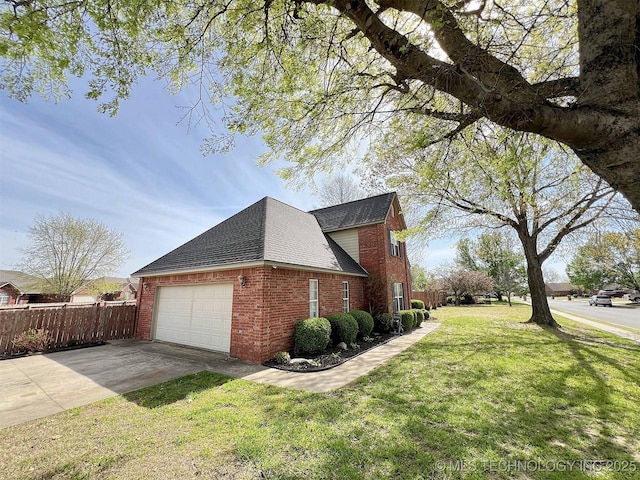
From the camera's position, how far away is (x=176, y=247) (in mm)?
12508

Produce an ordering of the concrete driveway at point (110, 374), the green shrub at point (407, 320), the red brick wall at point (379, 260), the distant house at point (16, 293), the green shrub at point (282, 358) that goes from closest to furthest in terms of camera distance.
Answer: the concrete driveway at point (110, 374), the green shrub at point (282, 358), the green shrub at point (407, 320), the red brick wall at point (379, 260), the distant house at point (16, 293)

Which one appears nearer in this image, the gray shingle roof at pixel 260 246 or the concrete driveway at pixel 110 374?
the concrete driveway at pixel 110 374

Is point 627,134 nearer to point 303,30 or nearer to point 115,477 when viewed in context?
point 303,30

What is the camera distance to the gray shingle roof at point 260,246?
873cm

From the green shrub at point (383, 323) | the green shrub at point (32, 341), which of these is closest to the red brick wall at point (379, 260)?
the green shrub at point (383, 323)

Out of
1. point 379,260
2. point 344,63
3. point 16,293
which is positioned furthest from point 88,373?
point 16,293

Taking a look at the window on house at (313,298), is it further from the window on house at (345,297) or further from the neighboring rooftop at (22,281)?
the neighboring rooftop at (22,281)

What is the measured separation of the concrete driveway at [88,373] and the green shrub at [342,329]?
3405 mm

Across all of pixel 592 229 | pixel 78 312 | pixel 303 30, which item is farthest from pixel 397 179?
pixel 78 312

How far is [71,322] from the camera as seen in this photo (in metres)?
10.1

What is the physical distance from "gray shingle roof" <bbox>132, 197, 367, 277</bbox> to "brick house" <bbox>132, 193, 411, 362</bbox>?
6cm

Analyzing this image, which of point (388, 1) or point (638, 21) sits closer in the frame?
A: point (638, 21)

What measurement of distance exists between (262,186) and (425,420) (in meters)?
11.4

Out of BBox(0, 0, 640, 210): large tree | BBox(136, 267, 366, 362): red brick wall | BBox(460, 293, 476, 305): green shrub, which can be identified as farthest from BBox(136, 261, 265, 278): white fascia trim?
BBox(460, 293, 476, 305): green shrub
